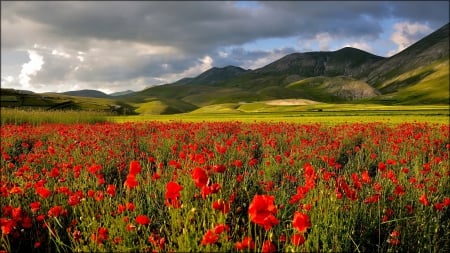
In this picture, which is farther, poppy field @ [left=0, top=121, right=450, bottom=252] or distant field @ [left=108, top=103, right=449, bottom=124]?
distant field @ [left=108, top=103, right=449, bottom=124]

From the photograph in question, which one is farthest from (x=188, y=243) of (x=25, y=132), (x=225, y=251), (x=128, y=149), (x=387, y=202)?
(x=25, y=132)

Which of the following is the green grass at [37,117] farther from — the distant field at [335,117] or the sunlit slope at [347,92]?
the sunlit slope at [347,92]

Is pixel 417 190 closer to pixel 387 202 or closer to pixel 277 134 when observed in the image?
pixel 387 202

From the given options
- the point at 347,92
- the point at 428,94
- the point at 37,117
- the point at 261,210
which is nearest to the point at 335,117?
the point at 37,117

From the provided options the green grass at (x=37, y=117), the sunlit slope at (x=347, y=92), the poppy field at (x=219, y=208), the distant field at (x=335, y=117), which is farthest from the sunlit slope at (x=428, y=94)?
the poppy field at (x=219, y=208)

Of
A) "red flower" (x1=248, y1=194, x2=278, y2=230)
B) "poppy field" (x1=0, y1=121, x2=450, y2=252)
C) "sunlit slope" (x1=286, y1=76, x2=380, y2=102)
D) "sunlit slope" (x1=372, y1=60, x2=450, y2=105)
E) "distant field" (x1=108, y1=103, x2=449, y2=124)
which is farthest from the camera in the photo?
"sunlit slope" (x1=286, y1=76, x2=380, y2=102)

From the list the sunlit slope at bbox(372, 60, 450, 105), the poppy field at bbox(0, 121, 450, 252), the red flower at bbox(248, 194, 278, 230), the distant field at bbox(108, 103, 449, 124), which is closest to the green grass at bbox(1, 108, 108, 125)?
the distant field at bbox(108, 103, 449, 124)

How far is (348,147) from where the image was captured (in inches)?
497

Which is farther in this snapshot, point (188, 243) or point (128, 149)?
point (128, 149)

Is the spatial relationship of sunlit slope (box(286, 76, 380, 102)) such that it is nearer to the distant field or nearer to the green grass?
the distant field

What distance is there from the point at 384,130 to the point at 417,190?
10591 millimetres

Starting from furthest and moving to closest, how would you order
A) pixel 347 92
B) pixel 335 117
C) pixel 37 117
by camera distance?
pixel 347 92, pixel 335 117, pixel 37 117

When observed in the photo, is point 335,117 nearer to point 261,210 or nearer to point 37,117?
point 37,117

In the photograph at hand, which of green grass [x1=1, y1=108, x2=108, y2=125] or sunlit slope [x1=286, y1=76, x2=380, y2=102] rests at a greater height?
sunlit slope [x1=286, y1=76, x2=380, y2=102]
